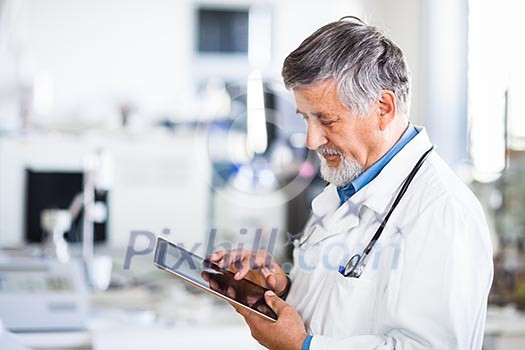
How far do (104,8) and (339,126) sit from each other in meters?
4.83

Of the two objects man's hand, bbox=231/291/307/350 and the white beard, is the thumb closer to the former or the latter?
man's hand, bbox=231/291/307/350

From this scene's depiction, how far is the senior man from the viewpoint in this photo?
1200 mm

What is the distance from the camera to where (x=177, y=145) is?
411 centimetres

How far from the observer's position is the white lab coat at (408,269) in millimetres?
1195

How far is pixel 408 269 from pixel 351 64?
0.34 m

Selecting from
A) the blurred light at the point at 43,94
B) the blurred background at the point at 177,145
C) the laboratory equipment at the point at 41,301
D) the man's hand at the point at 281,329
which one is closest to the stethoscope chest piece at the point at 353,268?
the man's hand at the point at 281,329

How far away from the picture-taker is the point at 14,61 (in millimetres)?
5652

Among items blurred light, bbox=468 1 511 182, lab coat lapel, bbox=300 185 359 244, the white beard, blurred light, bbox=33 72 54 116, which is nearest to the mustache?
the white beard

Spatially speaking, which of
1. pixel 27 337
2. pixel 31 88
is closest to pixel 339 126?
pixel 27 337

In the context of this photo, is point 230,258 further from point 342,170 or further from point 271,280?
point 342,170

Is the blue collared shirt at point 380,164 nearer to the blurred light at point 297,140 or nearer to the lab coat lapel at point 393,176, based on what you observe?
the lab coat lapel at point 393,176

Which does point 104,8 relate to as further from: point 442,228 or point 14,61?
point 442,228

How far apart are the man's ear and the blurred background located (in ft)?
0.56

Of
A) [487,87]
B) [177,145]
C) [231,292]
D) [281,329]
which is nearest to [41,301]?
[231,292]
